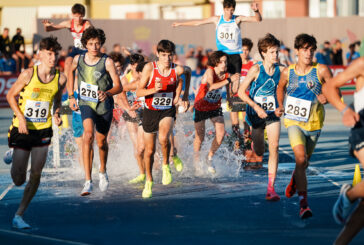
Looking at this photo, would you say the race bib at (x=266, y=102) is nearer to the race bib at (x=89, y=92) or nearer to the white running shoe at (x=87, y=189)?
the race bib at (x=89, y=92)

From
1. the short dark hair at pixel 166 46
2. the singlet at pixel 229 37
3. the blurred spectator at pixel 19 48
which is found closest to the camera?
the short dark hair at pixel 166 46

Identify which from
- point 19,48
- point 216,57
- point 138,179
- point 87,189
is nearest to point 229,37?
point 216,57

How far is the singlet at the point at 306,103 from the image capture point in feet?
26.2

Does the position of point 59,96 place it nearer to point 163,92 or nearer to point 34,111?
point 34,111

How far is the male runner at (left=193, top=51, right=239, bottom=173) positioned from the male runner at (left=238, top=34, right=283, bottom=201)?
1760 millimetres

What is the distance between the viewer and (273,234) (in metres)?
6.98

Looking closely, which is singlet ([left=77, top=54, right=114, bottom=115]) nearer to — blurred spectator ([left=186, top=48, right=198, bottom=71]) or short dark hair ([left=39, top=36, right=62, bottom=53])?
short dark hair ([left=39, top=36, right=62, bottom=53])

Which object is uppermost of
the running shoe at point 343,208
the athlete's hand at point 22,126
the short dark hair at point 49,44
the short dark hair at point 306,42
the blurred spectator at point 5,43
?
the blurred spectator at point 5,43

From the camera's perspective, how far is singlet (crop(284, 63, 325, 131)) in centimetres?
800

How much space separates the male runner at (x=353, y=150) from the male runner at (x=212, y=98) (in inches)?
193

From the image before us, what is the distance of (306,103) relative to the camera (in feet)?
26.2

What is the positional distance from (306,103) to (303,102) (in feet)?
0.11

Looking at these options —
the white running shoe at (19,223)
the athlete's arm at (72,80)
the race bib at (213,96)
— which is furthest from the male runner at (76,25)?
the white running shoe at (19,223)

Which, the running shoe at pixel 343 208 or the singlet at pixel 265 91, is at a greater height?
the singlet at pixel 265 91
